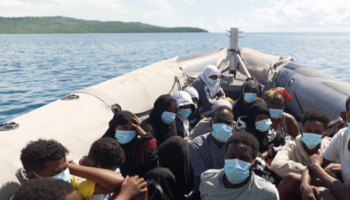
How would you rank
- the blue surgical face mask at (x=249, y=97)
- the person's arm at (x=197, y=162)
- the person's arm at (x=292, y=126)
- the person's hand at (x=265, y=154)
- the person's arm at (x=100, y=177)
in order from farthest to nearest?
the blue surgical face mask at (x=249, y=97)
the person's arm at (x=292, y=126)
the person's hand at (x=265, y=154)
the person's arm at (x=197, y=162)
the person's arm at (x=100, y=177)

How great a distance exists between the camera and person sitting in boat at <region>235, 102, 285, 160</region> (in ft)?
10.1

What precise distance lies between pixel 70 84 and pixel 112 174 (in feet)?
32.7

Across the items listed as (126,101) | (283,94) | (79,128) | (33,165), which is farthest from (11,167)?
(283,94)

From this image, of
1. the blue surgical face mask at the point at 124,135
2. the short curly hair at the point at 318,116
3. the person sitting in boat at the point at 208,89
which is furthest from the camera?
the person sitting in boat at the point at 208,89

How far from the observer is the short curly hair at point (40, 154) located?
189cm

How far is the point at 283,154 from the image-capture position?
2641 mm

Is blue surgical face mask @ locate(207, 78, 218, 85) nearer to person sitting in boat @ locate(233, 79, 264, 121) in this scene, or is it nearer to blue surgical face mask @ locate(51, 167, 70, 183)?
person sitting in boat @ locate(233, 79, 264, 121)

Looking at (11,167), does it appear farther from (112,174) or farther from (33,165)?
(112,174)

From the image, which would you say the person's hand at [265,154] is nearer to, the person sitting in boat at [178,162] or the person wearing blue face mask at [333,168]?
the person wearing blue face mask at [333,168]

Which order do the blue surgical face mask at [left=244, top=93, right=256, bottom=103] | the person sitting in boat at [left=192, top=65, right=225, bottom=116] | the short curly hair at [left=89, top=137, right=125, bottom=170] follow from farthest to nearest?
the person sitting in boat at [left=192, top=65, right=225, bottom=116] < the blue surgical face mask at [left=244, top=93, right=256, bottom=103] < the short curly hair at [left=89, top=137, right=125, bottom=170]

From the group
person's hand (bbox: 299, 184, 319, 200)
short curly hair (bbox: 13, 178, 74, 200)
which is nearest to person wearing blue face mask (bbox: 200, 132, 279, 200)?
person's hand (bbox: 299, 184, 319, 200)

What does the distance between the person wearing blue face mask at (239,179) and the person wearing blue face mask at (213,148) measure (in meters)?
0.51

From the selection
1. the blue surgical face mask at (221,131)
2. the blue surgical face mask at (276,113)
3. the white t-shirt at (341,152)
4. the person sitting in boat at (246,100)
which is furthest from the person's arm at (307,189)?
the person sitting in boat at (246,100)

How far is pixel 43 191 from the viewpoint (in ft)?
4.35
